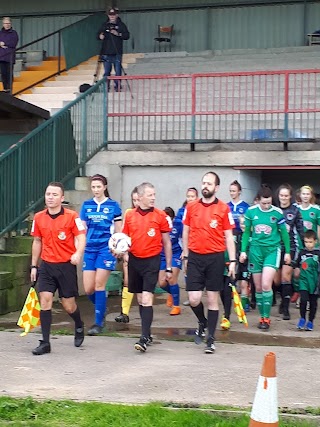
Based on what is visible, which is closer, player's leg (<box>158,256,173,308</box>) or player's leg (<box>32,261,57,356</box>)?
player's leg (<box>32,261,57,356</box>)

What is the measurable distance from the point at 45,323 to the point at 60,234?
922mm

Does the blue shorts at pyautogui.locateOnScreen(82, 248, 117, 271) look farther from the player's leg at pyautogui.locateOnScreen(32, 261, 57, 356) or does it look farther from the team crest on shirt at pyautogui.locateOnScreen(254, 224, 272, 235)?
the team crest on shirt at pyautogui.locateOnScreen(254, 224, 272, 235)

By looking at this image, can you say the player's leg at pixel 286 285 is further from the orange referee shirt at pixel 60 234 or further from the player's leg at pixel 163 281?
the orange referee shirt at pixel 60 234

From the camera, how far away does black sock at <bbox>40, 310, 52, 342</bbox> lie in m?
8.54

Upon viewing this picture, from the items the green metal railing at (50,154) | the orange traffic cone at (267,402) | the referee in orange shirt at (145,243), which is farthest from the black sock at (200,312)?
the green metal railing at (50,154)

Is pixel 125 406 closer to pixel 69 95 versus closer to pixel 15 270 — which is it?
pixel 15 270

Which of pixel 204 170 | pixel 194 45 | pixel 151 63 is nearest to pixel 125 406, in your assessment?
pixel 204 170

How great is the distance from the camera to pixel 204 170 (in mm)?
14289

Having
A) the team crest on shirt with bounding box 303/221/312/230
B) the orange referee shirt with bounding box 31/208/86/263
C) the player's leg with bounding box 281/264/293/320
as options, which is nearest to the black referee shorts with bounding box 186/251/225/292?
the orange referee shirt with bounding box 31/208/86/263

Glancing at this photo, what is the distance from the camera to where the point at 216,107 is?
14617 mm

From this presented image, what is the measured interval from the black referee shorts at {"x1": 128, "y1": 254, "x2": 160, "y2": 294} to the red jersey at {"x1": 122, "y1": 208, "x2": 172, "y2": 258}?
0.06m

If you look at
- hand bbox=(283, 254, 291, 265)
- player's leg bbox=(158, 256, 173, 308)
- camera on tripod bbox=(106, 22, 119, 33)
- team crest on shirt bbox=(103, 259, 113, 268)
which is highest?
camera on tripod bbox=(106, 22, 119, 33)

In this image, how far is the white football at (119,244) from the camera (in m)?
8.67

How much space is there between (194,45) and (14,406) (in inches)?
649
